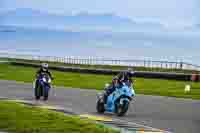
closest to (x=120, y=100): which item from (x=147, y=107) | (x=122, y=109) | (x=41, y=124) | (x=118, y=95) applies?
(x=118, y=95)

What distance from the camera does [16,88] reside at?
35.1 m

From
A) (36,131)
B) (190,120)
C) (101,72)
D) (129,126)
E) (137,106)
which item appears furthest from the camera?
(101,72)

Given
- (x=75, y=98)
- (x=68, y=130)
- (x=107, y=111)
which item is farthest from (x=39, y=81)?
(x=68, y=130)

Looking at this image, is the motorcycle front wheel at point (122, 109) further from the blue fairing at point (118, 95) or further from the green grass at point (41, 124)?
the green grass at point (41, 124)

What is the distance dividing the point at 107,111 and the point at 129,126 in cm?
456

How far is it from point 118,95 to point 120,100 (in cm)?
17

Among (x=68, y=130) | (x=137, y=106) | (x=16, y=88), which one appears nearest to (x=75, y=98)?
(x=137, y=106)

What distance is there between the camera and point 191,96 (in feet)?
105

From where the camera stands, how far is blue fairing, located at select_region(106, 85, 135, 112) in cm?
2112

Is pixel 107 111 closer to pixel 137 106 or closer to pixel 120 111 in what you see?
pixel 120 111

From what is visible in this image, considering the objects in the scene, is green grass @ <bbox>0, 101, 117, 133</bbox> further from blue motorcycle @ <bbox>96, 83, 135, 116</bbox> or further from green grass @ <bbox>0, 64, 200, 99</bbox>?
green grass @ <bbox>0, 64, 200, 99</bbox>

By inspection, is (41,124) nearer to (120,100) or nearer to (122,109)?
(120,100)

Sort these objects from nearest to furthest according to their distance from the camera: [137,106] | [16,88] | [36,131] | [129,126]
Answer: [36,131] → [129,126] → [137,106] → [16,88]

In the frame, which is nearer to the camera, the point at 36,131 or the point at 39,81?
the point at 36,131
